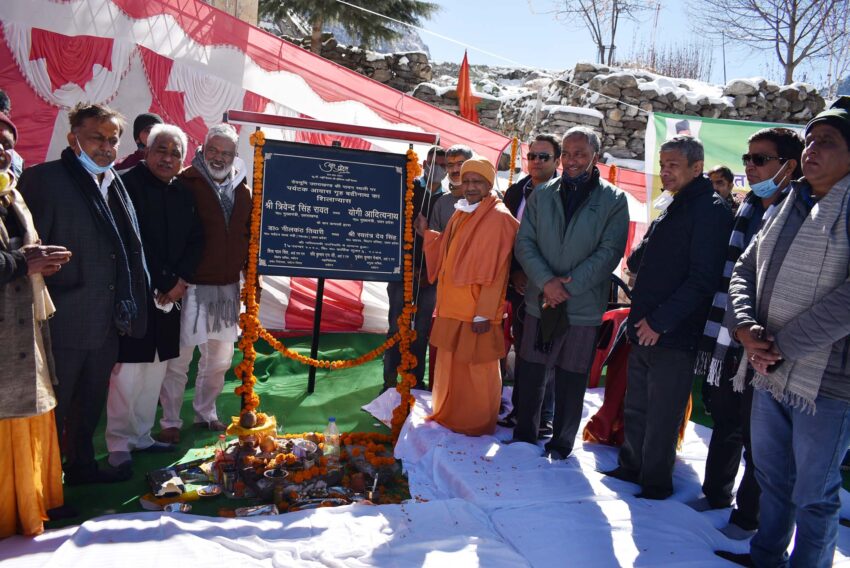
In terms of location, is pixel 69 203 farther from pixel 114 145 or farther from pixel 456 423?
pixel 456 423

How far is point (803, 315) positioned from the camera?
2.44 meters

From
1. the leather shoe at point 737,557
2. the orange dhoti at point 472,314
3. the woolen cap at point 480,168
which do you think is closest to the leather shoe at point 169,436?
the orange dhoti at point 472,314

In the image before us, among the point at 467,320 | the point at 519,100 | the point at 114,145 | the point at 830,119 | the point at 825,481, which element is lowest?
the point at 825,481

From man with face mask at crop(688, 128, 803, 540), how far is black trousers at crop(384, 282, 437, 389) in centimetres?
240

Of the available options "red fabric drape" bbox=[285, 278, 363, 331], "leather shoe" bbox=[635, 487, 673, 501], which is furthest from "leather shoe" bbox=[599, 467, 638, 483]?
"red fabric drape" bbox=[285, 278, 363, 331]

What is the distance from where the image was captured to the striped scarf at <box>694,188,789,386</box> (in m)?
3.21

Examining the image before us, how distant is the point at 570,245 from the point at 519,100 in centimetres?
1321

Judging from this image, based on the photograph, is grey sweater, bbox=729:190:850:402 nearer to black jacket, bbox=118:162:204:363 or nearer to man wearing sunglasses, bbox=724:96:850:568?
man wearing sunglasses, bbox=724:96:850:568

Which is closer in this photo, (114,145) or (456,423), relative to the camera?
(114,145)

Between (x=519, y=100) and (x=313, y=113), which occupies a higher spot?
(x=519, y=100)

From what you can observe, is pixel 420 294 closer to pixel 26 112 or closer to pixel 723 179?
pixel 723 179

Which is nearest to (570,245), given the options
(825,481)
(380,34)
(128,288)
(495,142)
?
(825,481)

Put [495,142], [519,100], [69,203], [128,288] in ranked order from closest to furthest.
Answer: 1. [69,203]
2. [128,288]
3. [495,142]
4. [519,100]

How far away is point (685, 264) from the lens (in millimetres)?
3459
